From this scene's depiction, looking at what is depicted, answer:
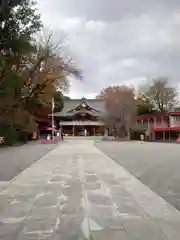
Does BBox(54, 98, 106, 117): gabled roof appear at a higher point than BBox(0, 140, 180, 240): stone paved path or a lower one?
higher

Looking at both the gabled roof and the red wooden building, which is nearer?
the red wooden building

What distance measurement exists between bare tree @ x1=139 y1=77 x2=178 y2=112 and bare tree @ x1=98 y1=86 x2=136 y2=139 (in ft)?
31.8

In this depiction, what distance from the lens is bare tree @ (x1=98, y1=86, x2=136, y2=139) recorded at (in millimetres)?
66938

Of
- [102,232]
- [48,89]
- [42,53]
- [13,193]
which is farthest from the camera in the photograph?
[48,89]

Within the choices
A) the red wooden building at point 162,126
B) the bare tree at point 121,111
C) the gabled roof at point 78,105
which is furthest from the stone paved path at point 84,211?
A: the gabled roof at point 78,105

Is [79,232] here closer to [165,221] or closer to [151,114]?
[165,221]

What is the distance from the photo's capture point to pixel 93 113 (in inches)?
3418

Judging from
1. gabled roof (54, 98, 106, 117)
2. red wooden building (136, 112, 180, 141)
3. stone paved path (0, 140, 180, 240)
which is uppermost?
gabled roof (54, 98, 106, 117)

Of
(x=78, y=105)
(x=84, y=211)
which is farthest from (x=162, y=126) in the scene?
(x=84, y=211)

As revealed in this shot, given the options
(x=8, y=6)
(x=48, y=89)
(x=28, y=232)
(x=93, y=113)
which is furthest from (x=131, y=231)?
(x=93, y=113)

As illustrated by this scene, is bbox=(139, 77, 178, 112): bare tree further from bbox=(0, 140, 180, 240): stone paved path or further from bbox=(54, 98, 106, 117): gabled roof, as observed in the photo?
bbox=(0, 140, 180, 240): stone paved path

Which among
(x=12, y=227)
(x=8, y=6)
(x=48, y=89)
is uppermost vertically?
(x=48, y=89)

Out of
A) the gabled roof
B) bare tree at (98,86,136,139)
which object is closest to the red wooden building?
bare tree at (98,86,136,139)

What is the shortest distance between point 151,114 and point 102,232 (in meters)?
69.2
